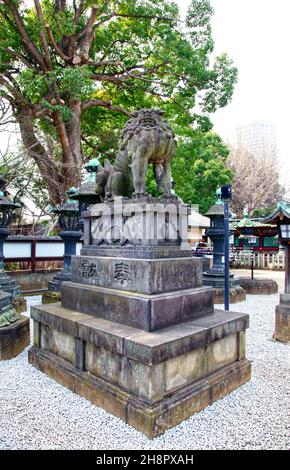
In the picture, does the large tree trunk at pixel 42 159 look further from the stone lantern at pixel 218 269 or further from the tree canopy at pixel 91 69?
the stone lantern at pixel 218 269

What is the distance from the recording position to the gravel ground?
2447mm

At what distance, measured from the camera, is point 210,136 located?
2262 cm

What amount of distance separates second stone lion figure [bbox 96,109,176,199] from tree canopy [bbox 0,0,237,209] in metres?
7.30

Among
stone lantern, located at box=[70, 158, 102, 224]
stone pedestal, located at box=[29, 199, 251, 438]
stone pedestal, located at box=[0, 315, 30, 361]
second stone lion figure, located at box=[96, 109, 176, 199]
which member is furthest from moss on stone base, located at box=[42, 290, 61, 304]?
second stone lion figure, located at box=[96, 109, 176, 199]

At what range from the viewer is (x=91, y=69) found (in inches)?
502

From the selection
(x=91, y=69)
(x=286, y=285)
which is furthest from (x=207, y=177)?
(x=286, y=285)

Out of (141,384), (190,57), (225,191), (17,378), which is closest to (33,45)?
(190,57)

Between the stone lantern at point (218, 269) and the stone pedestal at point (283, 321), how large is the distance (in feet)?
9.63

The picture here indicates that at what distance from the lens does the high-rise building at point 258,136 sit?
31422 millimetres

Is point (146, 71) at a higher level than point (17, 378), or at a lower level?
higher

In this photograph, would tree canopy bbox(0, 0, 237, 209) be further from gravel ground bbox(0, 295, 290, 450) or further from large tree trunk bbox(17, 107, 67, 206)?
gravel ground bbox(0, 295, 290, 450)

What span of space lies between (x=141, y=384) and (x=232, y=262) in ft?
51.2
